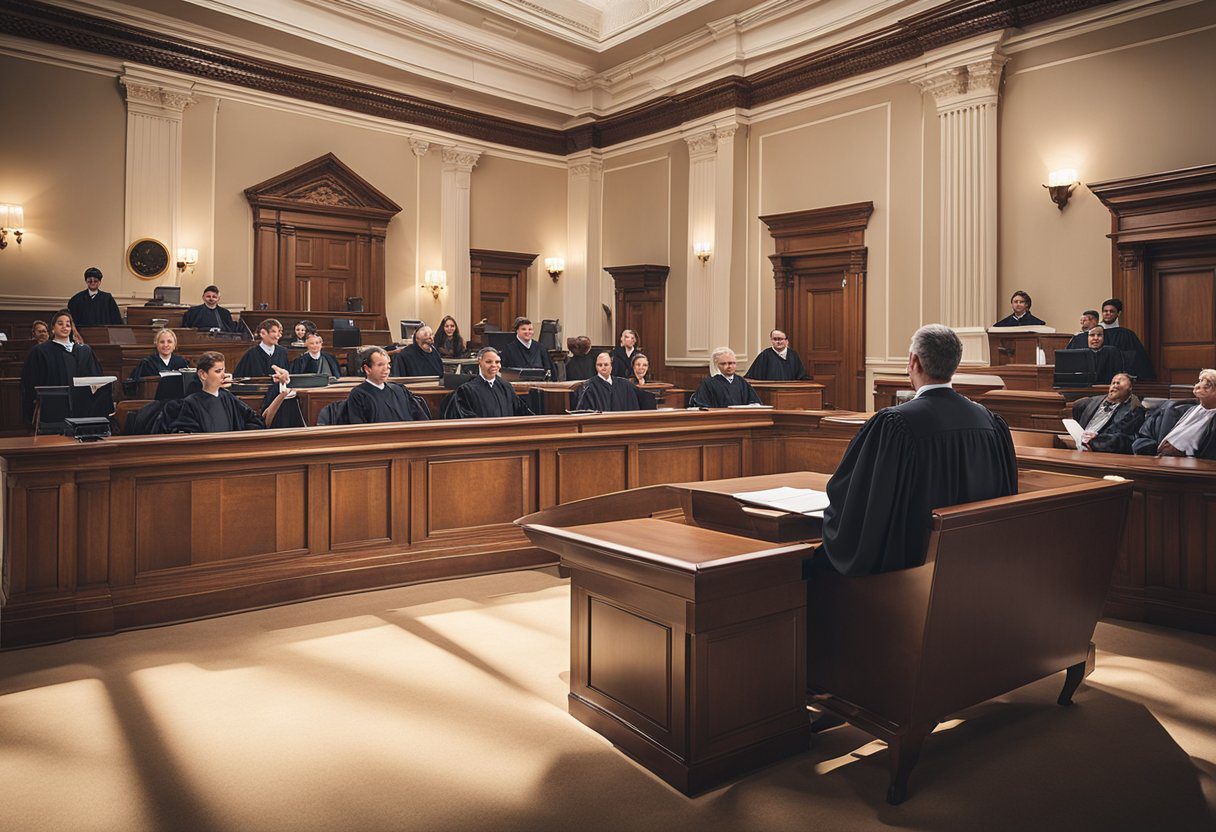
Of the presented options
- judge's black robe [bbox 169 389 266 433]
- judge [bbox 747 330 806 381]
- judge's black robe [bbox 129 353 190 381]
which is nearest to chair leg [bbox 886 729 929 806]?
judge's black robe [bbox 169 389 266 433]

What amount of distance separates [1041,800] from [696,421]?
13.6ft

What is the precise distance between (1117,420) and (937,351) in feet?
14.7

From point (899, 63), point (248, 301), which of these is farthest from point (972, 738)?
point (248, 301)

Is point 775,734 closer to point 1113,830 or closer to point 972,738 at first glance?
point 972,738

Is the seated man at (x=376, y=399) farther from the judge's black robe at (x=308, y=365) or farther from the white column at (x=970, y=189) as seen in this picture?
the white column at (x=970, y=189)

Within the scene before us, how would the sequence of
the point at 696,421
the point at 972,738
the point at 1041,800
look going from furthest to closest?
the point at 696,421 < the point at 972,738 < the point at 1041,800

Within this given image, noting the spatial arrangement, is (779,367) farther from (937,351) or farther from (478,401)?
(937,351)

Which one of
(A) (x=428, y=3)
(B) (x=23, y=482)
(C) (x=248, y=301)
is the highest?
(A) (x=428, y=3)

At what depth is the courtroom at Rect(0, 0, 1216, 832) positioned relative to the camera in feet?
8.67

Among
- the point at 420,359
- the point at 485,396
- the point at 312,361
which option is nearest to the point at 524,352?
the point at 420,359

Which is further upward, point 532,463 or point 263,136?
point 263,136

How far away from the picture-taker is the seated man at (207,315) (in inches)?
412

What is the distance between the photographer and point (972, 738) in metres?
3.00

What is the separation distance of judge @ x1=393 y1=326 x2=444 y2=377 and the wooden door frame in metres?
5.16
